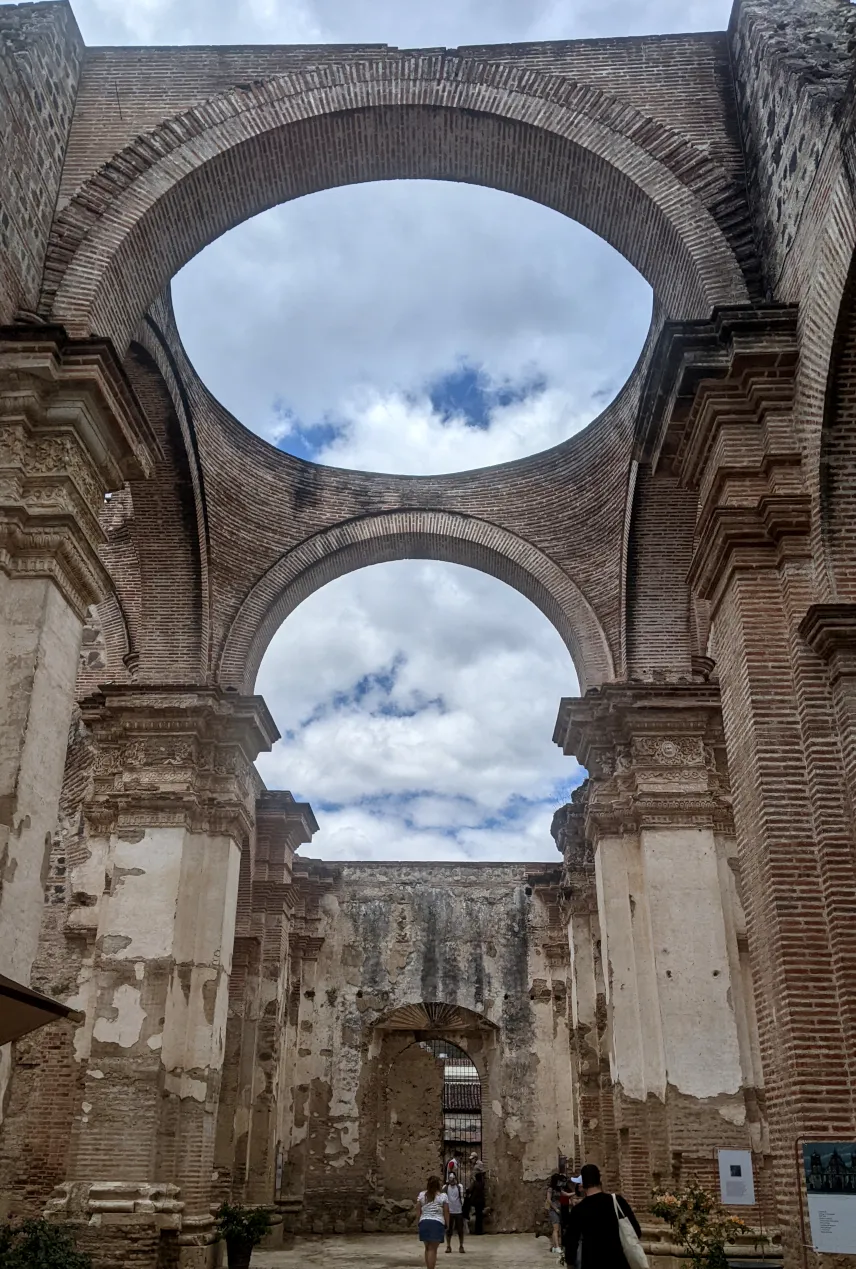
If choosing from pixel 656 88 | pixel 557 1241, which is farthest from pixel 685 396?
pixel 557 1241

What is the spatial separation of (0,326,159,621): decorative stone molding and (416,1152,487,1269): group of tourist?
7847 mm

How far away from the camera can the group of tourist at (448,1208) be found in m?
10.9

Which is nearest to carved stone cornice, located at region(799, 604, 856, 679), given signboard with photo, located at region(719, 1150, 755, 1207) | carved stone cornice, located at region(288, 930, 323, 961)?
signboard with photo, located at region(719, 1150, 755, 1207)

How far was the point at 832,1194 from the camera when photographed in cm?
454

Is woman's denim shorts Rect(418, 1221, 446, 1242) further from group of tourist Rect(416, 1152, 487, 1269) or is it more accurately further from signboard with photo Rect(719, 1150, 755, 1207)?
signboard with photo Rect(719, 1150, 755, 1207)

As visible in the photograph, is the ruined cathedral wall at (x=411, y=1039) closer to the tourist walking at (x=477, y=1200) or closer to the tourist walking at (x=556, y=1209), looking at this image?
the tourist walking at (x=477, y=1200)

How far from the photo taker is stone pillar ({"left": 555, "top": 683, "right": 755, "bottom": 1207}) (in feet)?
29.7

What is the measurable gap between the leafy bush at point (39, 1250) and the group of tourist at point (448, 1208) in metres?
5.08

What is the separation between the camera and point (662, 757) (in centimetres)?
1046

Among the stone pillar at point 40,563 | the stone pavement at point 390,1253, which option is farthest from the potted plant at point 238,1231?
the stone pillar at point 40,563

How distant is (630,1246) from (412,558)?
355 inches

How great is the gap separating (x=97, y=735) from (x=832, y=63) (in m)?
8.61

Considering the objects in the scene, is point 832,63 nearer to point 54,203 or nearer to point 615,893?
point 54,203

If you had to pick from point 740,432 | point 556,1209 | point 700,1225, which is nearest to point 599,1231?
point 700,1225
